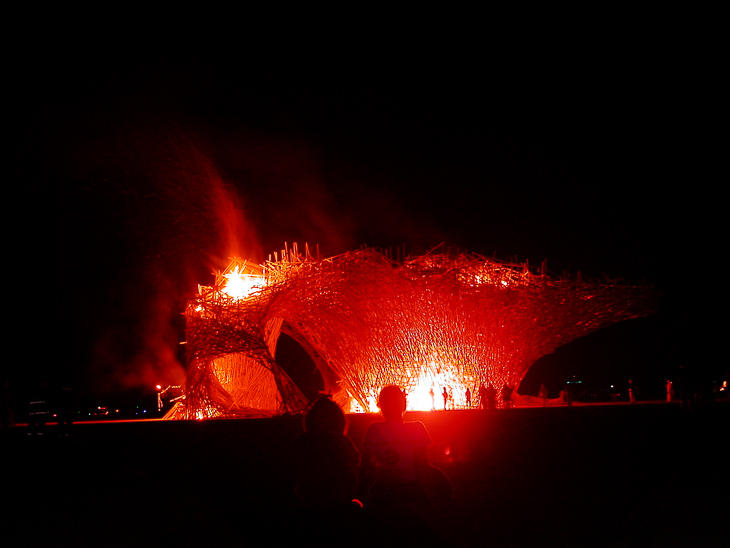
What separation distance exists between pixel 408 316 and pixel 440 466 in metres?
6.75

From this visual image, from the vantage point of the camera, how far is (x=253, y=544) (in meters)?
5.30

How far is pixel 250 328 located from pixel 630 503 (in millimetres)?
8947

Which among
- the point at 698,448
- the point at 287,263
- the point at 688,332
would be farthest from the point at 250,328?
the point at 688,332

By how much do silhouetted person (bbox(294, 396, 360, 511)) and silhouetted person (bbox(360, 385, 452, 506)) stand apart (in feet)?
0.62

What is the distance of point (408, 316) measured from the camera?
15.3 metres

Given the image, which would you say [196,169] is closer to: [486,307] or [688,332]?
[486,307]

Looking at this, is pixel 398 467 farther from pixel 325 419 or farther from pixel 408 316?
pixel 408 316

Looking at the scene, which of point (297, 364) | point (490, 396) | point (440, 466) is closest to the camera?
point (440, 466)

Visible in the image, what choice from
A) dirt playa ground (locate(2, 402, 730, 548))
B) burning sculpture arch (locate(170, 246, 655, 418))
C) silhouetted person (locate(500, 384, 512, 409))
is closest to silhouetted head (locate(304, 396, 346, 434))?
dirt playa ground (locate(2, 402, 730, 548))

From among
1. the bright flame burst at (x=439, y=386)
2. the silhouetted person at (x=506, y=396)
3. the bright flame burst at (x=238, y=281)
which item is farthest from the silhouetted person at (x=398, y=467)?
the bright flame burst at (x=238, y=281)

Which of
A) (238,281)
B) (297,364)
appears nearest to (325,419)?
(238,281)

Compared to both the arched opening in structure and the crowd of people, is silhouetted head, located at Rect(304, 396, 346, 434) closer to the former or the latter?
the crowd of people

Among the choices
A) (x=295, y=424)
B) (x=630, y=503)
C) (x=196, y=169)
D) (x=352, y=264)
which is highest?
(x=196, y=169)

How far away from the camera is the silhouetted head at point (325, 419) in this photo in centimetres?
485
